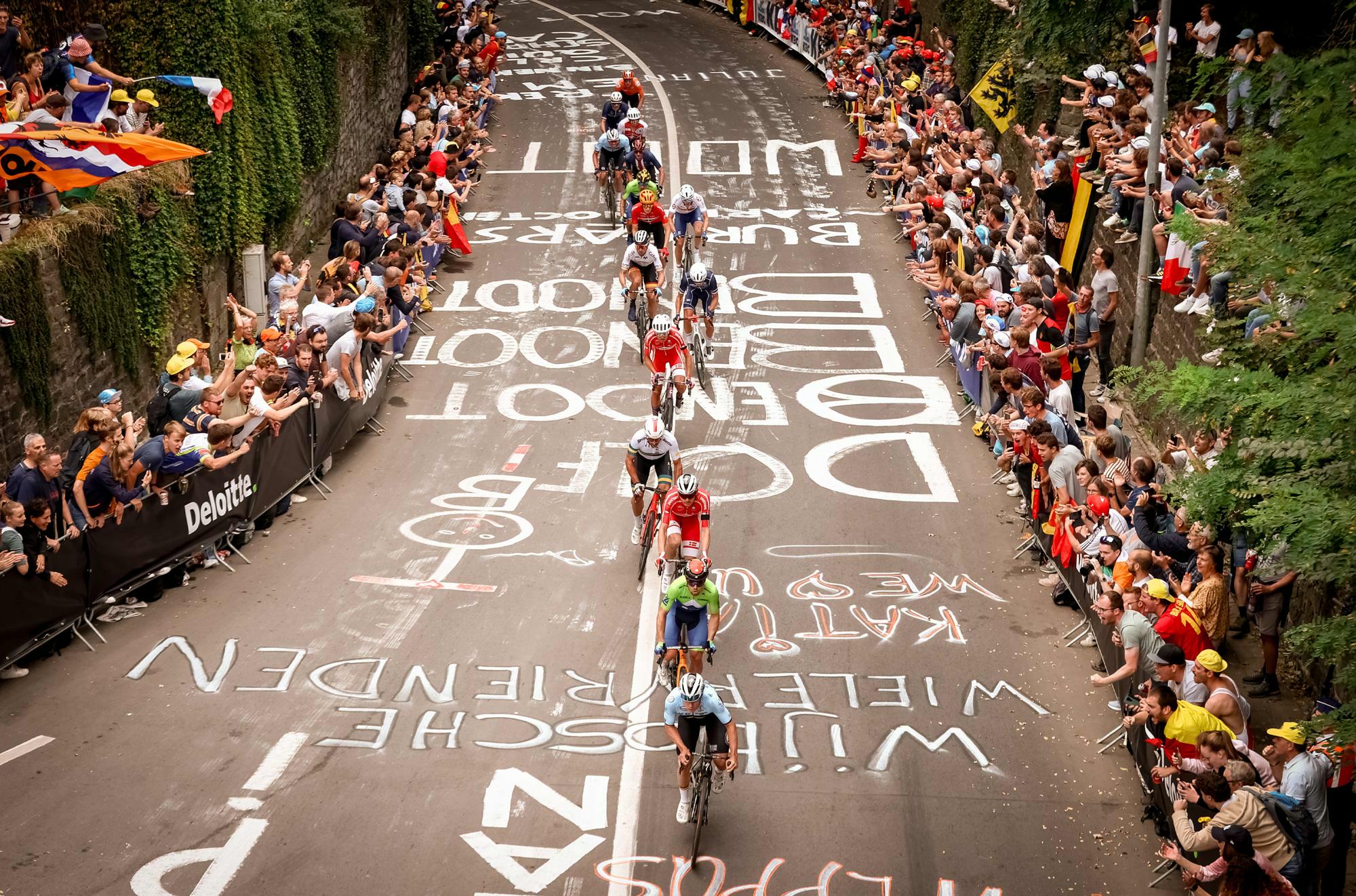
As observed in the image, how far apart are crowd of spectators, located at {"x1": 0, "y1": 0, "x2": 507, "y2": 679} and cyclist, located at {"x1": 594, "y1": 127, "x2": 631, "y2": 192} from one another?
270cm

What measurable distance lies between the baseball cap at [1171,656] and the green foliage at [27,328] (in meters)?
12.3

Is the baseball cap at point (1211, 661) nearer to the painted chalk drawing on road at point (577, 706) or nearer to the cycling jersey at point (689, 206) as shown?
the painted chalk drawing on road at point (577, 706)

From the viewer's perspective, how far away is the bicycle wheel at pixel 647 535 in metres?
15.9

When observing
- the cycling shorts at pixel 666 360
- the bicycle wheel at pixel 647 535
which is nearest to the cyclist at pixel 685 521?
the bicycle wheel at pixel 647 535

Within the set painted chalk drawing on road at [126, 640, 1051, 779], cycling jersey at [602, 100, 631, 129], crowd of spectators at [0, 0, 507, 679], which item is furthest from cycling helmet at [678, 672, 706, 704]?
cycling jersey at [602, 100, 631, 129]

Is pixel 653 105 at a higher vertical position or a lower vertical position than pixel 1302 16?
lower

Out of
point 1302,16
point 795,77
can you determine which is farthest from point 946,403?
point 795,77

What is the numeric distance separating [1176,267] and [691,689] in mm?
10486

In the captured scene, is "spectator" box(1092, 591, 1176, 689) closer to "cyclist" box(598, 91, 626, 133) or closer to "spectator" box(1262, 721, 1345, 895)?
"spectator" box(1262, 721, 1345, 895)

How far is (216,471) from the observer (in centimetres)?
1559

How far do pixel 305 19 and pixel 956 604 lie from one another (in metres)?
17.1

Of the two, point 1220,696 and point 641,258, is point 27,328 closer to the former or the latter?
point 641,258

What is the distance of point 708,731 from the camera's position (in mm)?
11258

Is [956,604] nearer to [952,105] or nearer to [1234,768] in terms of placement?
[1234,768]
